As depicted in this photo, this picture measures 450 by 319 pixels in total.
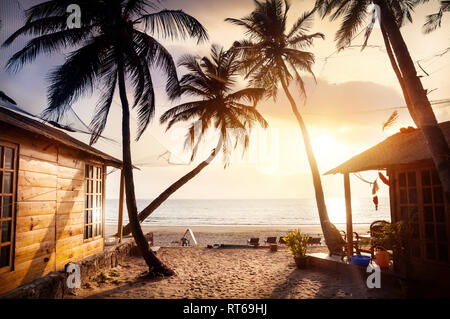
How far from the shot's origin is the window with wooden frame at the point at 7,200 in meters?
4.92

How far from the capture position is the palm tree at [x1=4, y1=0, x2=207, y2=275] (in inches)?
279

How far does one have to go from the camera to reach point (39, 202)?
19.6 feet

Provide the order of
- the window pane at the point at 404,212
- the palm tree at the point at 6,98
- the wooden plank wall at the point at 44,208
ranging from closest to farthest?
the wooden plank wall at the point at 44,208, the palm tree at the point at 6,98, the window pane at the point at 404,212

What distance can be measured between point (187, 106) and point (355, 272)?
10.9 metres

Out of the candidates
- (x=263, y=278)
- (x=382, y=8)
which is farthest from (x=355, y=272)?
(x=382, y=8)

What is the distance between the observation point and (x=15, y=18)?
6.51 metres

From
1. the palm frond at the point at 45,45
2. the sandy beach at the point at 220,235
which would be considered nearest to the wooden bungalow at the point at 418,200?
the palm frond at the point at 45,45

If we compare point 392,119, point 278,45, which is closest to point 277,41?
point 278,45

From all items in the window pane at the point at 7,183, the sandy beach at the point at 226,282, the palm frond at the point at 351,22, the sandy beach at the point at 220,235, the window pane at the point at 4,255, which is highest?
the palm frond at the point at 351,22

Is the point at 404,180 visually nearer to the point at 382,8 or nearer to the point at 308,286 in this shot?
the point at 308,286

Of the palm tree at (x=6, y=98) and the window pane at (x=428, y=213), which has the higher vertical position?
the palm tree at (x=6, y=98)

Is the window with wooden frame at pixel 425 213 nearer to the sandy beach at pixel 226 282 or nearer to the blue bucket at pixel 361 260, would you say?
the blue bucket at pixel 361 260

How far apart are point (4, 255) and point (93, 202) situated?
3.93 meters
